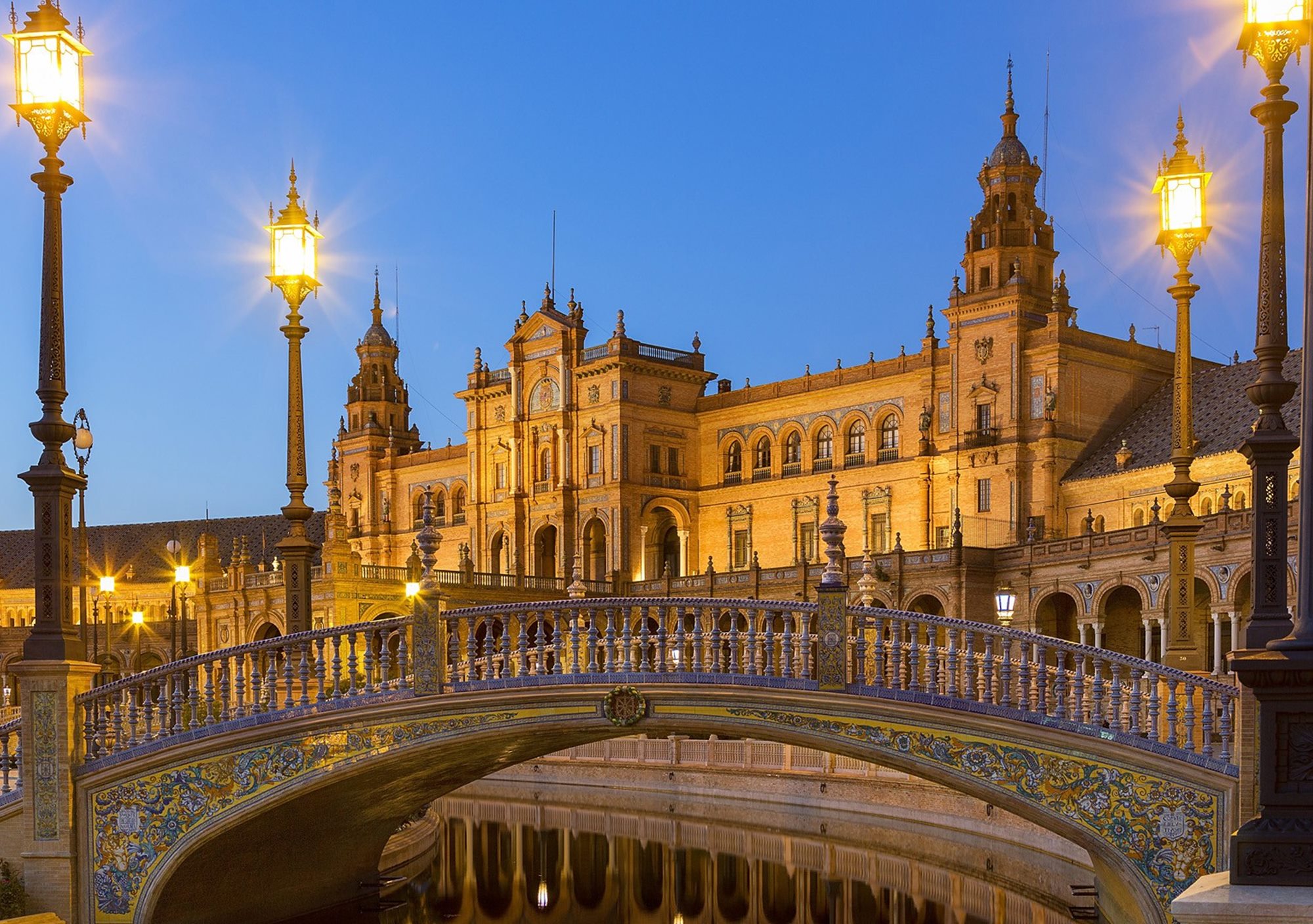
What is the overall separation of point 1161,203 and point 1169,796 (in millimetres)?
6344

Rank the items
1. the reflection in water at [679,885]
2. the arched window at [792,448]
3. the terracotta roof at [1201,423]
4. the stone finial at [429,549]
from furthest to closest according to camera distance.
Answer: the arched window at [792,448], the terracotta roof at [1201,423], the reflection in water at [679,885], the stone finial at [429,549]

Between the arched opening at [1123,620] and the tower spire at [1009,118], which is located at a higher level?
the tower spire at [1009,118]

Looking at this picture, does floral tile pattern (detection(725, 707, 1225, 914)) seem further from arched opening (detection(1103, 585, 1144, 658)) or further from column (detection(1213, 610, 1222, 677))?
arched opening (detection(1103, 585, 1144, 658))

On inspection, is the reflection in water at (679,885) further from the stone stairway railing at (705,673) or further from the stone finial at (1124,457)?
the stone finial at (1124,457)

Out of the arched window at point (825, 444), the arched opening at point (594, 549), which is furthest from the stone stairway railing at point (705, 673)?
the arched opening at point (594, 549)

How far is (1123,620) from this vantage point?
47812 mm

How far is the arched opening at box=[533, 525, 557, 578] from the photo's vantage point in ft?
225

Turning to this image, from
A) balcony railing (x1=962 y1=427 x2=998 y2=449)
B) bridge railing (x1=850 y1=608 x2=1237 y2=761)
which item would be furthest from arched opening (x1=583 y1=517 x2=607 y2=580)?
bridge railing (x1=850 y1=608 x2=1237 y2=761)

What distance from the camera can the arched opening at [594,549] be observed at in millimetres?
66562

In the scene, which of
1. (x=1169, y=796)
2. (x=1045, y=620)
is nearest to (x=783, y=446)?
(x=1045, y=620)

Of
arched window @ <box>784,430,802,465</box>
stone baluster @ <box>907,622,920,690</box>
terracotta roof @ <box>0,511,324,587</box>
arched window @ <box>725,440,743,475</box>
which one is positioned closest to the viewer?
stone baluster @ <box>907,622,920,690</box>

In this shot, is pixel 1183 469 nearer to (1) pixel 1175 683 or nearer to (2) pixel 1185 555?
(2) pixel 1185 555

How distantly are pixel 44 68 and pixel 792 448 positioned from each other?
51.8 meters

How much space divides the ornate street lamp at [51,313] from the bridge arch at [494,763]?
1.63 meters
